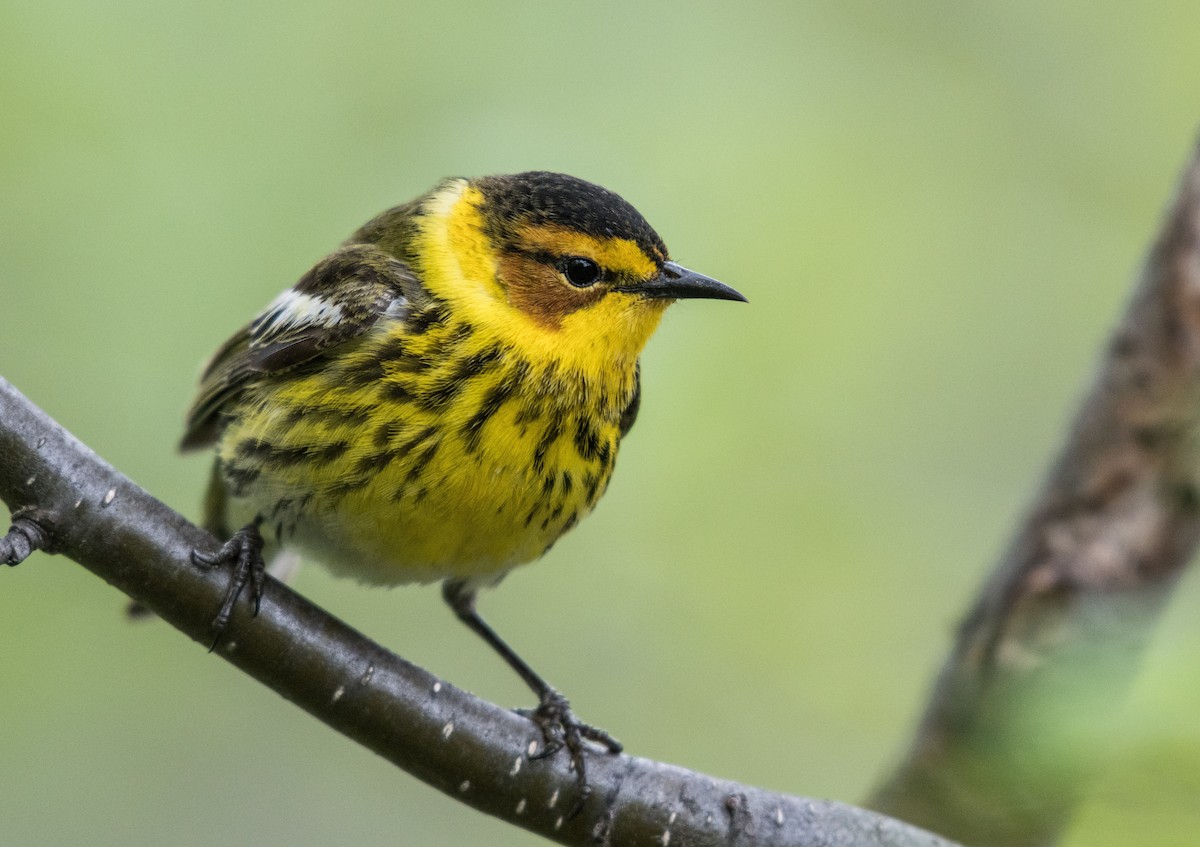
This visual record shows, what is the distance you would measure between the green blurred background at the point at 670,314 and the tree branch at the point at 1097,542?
363 millimetres

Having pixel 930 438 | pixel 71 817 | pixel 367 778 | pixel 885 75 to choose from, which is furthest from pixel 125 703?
pixel 885 75

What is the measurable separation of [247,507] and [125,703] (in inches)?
141

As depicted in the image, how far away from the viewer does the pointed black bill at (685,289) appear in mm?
4414

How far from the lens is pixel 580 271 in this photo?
448cm

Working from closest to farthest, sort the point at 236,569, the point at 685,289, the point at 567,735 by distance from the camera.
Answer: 1. the point at 236,569
2. the point at 567,735
3. the point at 685,289

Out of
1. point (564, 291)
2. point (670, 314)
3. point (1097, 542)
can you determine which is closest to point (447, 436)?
point (564, 291)

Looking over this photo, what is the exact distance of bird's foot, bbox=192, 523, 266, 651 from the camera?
138 inches

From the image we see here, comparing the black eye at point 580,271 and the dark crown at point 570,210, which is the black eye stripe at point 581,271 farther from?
the dark crown at point 570,210

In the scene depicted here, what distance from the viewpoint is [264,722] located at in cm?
816

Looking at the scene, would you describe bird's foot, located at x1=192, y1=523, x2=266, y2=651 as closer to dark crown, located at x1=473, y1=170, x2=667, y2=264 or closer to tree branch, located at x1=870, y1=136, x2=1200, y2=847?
dark crown, located at x1=473, y1=170, x2=667, y2=264

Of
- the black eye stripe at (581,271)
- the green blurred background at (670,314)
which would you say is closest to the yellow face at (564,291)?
the black eye stripe at (581,271)

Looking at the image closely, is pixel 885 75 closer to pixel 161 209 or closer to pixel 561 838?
pixel 161 209

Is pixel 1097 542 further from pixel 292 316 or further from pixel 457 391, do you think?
pixel 292 316

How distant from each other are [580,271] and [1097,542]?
2.32 meters
